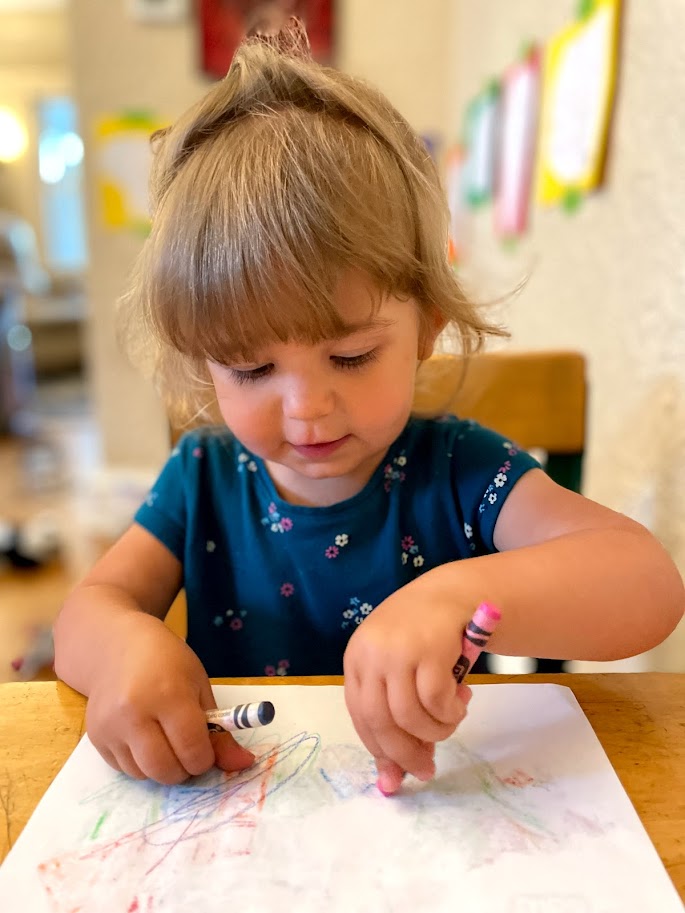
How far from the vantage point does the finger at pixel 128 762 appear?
1.33 ft

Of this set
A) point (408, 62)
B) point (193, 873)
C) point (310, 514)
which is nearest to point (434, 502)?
point (310, 514)

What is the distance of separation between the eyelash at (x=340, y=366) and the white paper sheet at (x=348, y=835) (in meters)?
0.22

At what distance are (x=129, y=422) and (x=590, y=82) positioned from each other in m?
1.82

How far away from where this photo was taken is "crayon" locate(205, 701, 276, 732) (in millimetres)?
396

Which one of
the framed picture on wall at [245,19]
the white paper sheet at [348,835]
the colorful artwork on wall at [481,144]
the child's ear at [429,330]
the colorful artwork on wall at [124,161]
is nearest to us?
the white paper sheet at [348,835]

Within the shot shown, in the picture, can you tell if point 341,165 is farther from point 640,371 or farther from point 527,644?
point 640,371

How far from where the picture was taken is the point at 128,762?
0.41 meters

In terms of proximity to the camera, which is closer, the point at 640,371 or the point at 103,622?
the point at 103,622

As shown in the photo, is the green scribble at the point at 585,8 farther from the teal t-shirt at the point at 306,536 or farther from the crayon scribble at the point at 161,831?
the crayon scribble at the point at 161,831

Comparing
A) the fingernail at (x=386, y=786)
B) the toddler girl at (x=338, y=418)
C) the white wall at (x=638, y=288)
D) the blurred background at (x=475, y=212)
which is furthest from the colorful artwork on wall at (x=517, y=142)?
the fingernail at (x=386, y=786)

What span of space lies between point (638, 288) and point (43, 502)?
2.31 m

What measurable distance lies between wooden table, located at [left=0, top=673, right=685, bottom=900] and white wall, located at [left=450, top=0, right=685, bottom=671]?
23cm

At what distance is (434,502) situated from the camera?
639 mm

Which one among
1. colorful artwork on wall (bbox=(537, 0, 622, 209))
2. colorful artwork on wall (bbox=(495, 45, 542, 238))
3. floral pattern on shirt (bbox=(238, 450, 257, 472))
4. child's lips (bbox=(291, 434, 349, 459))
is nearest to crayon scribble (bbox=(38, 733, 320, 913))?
child's lips (bbox=(291, 434, 349, 459))
